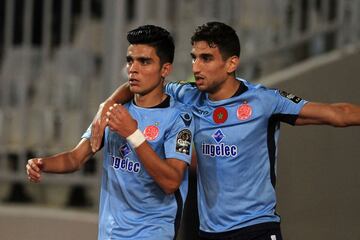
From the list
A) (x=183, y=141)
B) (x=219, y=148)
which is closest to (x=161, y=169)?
(x=183, y=141)

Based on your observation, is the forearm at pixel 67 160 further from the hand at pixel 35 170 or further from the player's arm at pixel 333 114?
the player's arm at pixel 333 114

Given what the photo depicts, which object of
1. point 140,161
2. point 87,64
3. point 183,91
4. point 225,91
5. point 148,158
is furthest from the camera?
point 87,64

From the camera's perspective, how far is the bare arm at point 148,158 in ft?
11.9

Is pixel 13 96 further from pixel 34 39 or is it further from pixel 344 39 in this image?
pixel 344 39

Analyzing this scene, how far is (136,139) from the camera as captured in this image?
12.0 feet

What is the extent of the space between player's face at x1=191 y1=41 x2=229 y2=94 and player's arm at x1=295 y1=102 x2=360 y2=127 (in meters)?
0.42

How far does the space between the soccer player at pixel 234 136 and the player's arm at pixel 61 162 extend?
52cm

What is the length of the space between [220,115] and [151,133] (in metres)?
0.38

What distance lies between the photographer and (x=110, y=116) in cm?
369

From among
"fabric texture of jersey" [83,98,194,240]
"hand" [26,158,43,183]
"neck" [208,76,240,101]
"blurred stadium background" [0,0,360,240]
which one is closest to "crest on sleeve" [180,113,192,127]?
"fabric texture of jersey" [83,98,194,240]

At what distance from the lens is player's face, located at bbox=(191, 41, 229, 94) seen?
4.04m

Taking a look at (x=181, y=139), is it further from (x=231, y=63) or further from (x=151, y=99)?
(x=231, y=63)

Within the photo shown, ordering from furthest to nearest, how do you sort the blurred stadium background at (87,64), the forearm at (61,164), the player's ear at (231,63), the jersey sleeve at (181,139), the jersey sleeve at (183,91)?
the blurred stadium background at (87,64) < the jersey sleeve at (183,91) < the player's ear at (231,63) < the forearm at (61,164) < the jersey sleeve at (181,139)

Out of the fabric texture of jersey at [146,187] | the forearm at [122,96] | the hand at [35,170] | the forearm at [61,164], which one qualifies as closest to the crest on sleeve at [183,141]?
the fabric texture of jersey at [146,187]
